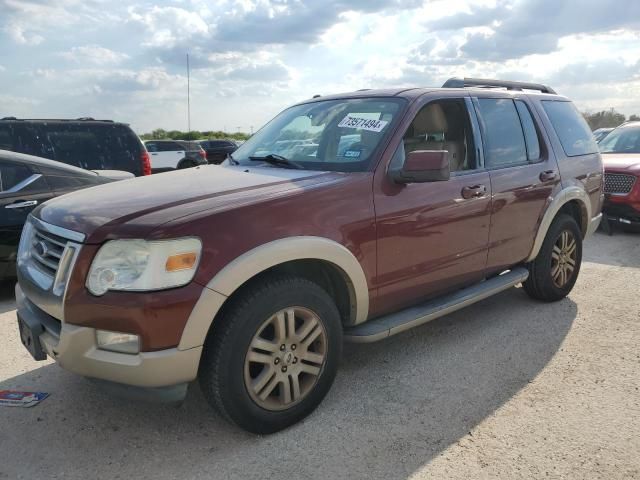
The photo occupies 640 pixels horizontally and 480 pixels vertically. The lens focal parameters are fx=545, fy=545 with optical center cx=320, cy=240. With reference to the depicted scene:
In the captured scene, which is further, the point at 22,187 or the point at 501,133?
the point at 22,187

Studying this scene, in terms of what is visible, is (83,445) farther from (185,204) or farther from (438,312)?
(438,312)

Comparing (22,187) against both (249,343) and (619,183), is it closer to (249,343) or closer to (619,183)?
(249,343)

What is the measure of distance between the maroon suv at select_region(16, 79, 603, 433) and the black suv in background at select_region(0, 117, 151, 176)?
442 centimetres

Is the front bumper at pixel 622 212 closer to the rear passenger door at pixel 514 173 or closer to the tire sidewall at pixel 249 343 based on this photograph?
the rear passenger door at pixel 514 173

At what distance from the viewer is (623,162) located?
8.30 meters

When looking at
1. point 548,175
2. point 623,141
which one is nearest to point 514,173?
point 548,175

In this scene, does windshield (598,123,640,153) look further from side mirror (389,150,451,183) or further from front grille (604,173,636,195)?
side mirror (389,150,451,183)

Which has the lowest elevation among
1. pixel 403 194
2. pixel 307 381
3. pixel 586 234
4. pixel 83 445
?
pixel 83 445

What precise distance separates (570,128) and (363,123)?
2.46m

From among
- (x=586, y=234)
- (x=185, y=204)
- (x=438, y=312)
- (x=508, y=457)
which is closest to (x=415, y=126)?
(x=438, y=312)

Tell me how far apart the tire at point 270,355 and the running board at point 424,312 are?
23 centimetres

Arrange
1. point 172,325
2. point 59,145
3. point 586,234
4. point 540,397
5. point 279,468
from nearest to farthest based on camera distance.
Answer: point 172,325 < point 279,468 < point 540,397 < point 586,234 < point 59,145

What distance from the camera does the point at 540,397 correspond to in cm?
325

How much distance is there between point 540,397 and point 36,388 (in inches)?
122
